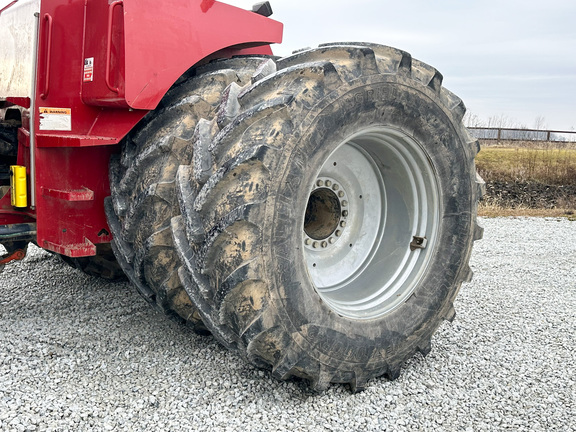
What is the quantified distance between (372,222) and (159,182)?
4.18 feet

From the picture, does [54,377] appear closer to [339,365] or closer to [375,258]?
[339,365]

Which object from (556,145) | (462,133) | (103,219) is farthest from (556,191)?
(103,219)

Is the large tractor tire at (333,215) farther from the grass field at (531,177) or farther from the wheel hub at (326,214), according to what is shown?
the grass field at (531,177)

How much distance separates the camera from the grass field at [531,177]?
1445 cm

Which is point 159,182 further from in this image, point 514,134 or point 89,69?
point 514,134

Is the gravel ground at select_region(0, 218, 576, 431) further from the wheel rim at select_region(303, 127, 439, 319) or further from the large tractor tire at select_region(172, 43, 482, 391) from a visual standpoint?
the wheel rim at select_region(303, 127, 439, 319)

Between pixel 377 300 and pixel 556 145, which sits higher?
pixel 556 145

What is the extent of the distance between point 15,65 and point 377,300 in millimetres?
2237

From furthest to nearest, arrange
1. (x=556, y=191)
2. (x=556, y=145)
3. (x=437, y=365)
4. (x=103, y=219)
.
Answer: (x=556, y=145) → (x=556, y=191) → (x=437, y=365) → (x=103, y=219)

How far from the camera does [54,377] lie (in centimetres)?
281

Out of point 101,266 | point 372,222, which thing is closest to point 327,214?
point 372,222

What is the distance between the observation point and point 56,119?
2752mm

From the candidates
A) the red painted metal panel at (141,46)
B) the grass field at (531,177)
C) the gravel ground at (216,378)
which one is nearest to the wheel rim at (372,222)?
the gravel ground at (216,378)

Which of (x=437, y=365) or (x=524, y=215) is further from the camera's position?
(x=524, y=215)
